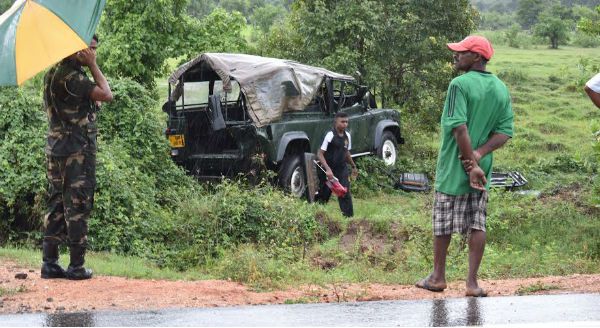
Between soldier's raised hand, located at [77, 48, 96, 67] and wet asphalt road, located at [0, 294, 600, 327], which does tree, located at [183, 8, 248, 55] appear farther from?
wet asphalt road, located at [0, 294, 600, 327]

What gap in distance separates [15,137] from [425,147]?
36.3 feet

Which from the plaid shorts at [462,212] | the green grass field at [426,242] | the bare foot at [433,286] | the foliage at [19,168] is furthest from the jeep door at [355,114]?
the plaid shorts at [462,212]

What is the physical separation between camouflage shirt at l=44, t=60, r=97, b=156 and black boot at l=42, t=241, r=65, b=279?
713 millimetres

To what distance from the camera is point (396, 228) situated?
1189 centimetres

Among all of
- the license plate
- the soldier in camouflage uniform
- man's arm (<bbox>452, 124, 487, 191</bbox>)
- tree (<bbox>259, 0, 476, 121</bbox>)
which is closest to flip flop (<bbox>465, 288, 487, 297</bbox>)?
man's arm (<bbox>452, 124, 487, 191</bbox>)

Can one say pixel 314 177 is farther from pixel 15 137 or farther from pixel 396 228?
pixel 15 137

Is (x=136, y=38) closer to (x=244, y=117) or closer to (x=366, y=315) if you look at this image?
(x=244, y=117)

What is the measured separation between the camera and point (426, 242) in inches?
421

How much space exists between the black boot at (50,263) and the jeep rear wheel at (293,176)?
23.8ft

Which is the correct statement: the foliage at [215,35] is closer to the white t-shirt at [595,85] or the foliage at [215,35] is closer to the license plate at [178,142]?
the license plate at [178,142]

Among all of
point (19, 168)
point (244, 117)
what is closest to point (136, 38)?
point (244, 117)

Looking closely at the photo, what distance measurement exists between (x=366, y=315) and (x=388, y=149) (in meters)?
12.0

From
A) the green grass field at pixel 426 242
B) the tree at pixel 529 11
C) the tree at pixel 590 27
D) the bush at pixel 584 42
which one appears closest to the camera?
the green grass field at pixel 426 242

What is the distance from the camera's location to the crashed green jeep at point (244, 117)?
13.8 m
